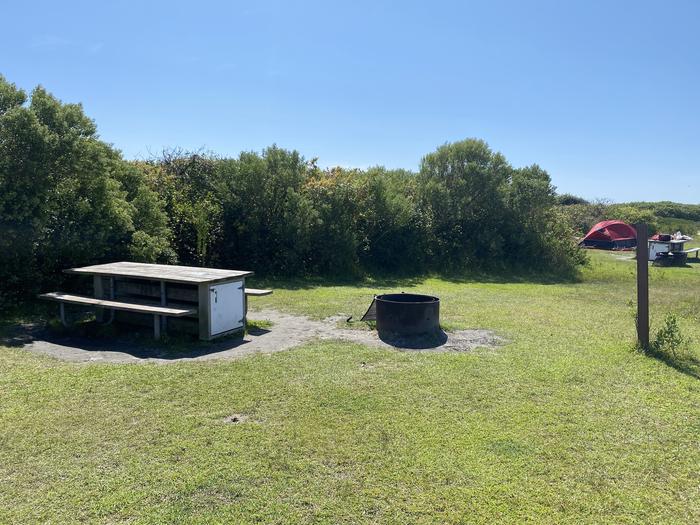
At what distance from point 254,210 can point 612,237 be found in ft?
→ 68.5

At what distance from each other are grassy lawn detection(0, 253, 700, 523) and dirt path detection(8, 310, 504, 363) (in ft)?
1.16

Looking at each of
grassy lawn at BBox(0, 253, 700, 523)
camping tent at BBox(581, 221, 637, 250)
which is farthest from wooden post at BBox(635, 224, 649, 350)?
camping tent at BBox(581, 221, 637, 250)

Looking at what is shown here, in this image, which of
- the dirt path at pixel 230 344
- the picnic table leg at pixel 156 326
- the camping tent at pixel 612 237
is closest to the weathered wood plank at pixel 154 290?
the picnic table leg at pixel 156 326

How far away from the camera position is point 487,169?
18391mm

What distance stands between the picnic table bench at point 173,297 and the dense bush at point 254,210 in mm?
1405

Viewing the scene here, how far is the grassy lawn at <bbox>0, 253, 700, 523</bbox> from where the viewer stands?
2.88 metres

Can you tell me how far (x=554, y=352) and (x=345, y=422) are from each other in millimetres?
3539

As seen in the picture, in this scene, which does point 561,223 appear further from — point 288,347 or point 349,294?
point 288,347

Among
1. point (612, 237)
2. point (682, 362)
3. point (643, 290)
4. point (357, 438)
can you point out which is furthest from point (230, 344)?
point (612, 237)

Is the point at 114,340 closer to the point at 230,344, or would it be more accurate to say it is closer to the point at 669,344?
the point at 230,344

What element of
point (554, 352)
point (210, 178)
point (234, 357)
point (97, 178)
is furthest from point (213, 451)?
point (210, 178)

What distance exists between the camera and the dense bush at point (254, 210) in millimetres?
8148

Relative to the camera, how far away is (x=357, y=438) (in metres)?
3.74

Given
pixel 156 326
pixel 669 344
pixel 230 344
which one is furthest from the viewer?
pixel 156 326
